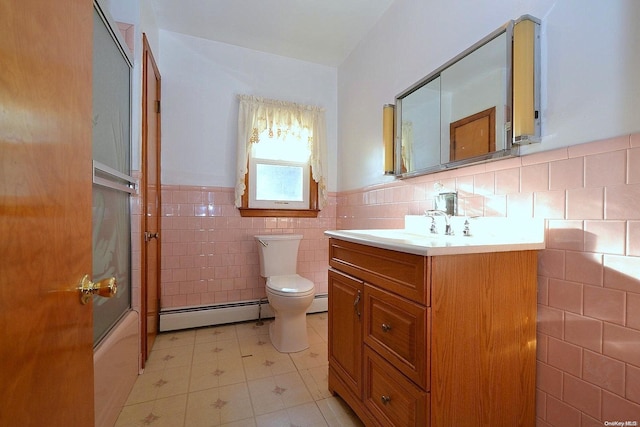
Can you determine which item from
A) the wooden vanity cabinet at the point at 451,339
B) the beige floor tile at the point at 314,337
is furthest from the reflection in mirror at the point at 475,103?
the beige floor tile at the point at 314,337

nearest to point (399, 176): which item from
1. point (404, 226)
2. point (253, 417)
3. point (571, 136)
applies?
point (404, 226)

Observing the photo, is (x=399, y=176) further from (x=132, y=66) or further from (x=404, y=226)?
(x=132, y=66)

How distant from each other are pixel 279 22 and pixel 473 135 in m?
1.80

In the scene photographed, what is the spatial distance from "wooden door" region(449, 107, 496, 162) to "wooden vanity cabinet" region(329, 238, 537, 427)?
55cm

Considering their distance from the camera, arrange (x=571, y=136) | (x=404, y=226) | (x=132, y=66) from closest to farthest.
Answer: (x=571, y=136) < (x=132, y=66) < (x=404, y=226)

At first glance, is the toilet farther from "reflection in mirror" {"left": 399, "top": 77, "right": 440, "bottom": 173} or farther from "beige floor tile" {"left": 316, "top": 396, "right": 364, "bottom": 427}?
"reflection in mirror" {"left": 399, "top": 77, "right": 440, "bottom": 173}

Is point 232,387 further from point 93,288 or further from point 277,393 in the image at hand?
point 93,288

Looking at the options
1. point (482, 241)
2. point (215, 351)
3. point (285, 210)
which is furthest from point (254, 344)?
point (482, 241)

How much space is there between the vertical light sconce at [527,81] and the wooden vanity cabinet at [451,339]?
49 cm

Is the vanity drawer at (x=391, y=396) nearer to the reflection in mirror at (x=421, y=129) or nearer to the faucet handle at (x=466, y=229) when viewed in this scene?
the faucet handle at (x=466, y=229)

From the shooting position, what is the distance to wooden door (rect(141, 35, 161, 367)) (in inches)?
72.3

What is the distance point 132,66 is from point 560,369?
Answer: 8.51 ft

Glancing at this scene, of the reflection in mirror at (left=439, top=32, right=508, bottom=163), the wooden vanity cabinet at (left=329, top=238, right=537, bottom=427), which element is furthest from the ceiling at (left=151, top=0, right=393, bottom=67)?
the wooden vanity cabinet at (left=329, top=238, right=537, bottom=427)

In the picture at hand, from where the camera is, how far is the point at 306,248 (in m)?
2.80
